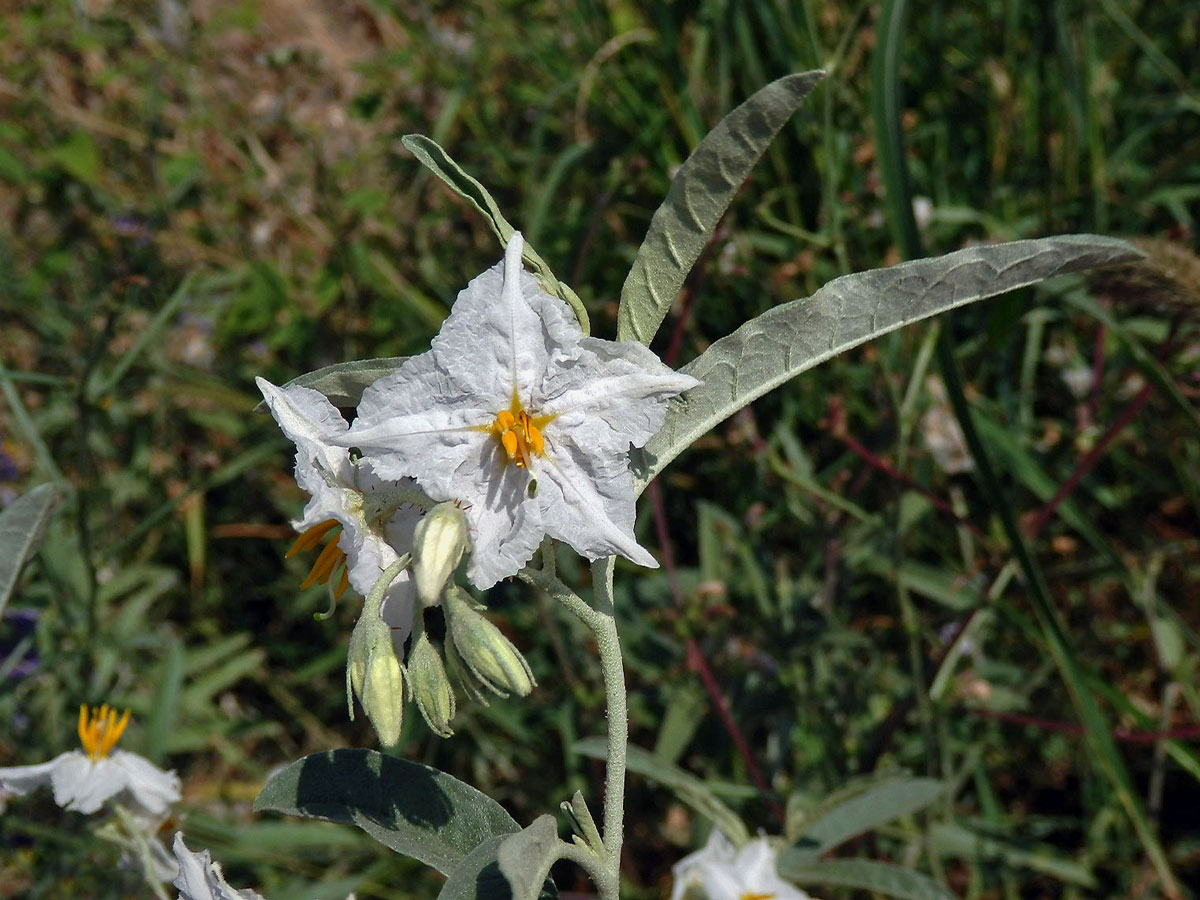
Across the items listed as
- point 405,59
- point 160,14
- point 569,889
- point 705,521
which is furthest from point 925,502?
point 160,14

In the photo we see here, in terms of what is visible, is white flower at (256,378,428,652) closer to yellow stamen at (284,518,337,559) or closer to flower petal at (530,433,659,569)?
yellow stamen at (284,518,337,559)

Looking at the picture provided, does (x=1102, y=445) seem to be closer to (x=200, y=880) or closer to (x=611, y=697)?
(x=611, y=697)

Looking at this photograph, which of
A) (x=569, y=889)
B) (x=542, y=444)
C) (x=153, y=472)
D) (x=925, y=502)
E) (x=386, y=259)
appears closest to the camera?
(x=542, y=444)

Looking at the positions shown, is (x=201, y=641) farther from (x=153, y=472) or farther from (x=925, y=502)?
(x=925, y=502)

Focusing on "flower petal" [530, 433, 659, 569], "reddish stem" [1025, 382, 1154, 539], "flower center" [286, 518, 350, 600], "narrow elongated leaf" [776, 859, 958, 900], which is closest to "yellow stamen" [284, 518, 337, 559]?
"flower center" [286, 518, 350, 600]

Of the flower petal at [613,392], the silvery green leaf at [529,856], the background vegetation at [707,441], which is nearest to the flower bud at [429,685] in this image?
the silvery green leaf at [529,856]

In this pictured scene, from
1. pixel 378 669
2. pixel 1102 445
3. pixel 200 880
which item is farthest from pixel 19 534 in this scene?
pixel 1102 445
